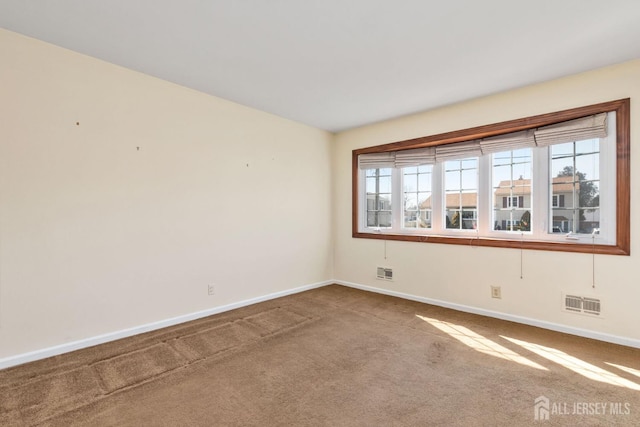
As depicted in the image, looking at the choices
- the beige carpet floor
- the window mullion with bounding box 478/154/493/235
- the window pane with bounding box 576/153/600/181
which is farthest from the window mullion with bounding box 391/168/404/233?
the window pane with bounding box 576/153/600/181

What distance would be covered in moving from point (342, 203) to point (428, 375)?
124 inches

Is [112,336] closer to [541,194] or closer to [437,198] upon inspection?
[437,198]

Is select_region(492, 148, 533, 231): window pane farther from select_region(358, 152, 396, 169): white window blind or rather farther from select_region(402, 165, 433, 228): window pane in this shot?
select_region(358, 152, 396, 169): white window blind

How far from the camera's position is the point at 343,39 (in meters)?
2.35

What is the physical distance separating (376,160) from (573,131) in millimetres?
2327

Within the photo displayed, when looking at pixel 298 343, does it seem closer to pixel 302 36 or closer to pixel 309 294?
pixel 309 294

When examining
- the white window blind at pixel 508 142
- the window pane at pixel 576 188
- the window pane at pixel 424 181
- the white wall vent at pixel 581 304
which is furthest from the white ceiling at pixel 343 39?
the white wall vent at pixel 581 304

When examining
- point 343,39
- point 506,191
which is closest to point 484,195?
point 506,191

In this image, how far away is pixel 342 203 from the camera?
16.6 feet

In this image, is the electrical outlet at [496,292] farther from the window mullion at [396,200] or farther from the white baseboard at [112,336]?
the white baseboard at [112,336]

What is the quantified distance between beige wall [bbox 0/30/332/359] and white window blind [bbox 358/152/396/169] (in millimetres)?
1353

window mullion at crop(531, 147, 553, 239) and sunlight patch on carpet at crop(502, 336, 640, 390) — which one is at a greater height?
window mullion at crop(531, 147, 553, 239)

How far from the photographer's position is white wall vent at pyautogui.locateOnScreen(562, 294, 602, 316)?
9.46 ft

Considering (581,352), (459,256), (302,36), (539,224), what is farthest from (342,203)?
(581,352)
